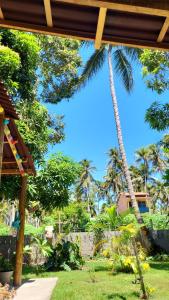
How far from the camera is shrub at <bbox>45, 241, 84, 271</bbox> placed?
1170cm

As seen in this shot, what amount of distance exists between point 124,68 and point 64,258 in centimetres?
1030

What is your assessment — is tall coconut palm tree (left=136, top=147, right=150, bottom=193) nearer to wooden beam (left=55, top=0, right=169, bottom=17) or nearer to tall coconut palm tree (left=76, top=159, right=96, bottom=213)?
tall coconut palm tree (left=76, top=159, right=96, bottom=213)

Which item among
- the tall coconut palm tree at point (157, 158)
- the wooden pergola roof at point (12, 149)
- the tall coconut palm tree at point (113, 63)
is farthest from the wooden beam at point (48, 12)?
the tall coconut palm tree at point (157, 158)

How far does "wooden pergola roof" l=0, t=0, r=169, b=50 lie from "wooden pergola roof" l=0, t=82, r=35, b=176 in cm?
214

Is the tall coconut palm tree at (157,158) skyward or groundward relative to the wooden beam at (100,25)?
skyward

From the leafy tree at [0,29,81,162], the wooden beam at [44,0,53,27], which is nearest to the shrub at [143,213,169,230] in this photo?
the leafy tree at [0,29,81,162]

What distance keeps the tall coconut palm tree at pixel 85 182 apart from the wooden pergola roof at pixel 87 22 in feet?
123

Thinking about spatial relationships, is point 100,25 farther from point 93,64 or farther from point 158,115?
point 93,64

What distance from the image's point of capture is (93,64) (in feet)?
55.2

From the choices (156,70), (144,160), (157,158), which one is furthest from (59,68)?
(144,160)

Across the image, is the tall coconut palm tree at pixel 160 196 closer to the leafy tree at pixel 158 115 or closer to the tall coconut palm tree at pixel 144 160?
the tall coconut palm tree at pixel 144 160

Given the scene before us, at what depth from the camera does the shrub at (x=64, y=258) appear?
38.4 ft

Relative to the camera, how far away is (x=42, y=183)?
1127cm

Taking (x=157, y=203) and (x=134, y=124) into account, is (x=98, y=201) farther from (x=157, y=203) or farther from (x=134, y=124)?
(x=134, y=124)
